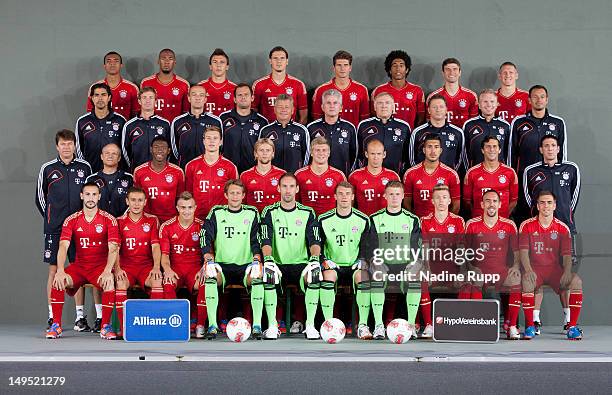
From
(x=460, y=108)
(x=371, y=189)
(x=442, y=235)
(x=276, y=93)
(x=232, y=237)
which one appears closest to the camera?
(x=442, y=235)

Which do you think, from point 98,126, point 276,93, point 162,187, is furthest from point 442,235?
point 98,126

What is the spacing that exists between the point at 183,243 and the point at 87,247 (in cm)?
89

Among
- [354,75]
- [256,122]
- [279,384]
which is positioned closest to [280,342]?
[279,384]

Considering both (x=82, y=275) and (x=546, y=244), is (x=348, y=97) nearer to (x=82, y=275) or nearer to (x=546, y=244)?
(x=546, y=244)

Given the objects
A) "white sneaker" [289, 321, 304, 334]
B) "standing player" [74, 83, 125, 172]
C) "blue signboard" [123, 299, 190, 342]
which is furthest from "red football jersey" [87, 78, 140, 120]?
"white sneaker" [289, 321, 304, 334]

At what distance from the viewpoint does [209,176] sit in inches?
355

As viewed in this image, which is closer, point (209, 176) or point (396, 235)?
point (396, 235)

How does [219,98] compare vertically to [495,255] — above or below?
above

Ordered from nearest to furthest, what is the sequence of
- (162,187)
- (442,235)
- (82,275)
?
(442,235), (82,275), (162,187)

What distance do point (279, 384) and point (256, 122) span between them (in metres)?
3.56

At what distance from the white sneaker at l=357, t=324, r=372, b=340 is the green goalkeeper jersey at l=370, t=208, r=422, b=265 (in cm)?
60

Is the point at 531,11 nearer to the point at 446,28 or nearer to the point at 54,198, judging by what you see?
the point at 446,28

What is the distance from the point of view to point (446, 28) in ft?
34.7

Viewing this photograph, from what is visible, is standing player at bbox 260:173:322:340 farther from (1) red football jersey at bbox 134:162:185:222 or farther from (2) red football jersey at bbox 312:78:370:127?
(2) red football jersey at bbox 312:78:370:127
